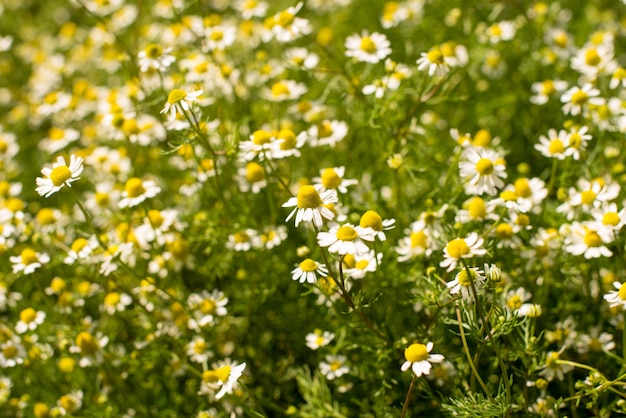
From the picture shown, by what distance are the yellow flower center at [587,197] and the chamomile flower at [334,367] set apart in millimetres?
1155

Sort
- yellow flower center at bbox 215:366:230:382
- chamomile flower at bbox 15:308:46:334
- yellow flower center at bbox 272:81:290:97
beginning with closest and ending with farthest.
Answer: yellow flower center at bbox 215:366:230:382, chamomile flower at bbox 15:308:46:334, yellow flower center at bbox 272:81:290:97

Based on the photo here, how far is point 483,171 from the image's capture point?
8.55 ft

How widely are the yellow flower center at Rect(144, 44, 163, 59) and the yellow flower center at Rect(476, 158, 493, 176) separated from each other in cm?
148

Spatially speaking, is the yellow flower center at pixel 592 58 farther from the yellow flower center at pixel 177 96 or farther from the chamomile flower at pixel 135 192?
the chamomile flower at pixel 135 192

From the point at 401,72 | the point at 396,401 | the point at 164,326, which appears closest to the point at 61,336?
the point at 164,326

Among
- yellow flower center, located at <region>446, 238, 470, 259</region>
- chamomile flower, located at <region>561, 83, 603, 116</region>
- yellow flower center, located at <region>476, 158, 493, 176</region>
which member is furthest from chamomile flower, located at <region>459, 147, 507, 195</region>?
chamomile flower, located at <region>561, 83, 603, 116</region>

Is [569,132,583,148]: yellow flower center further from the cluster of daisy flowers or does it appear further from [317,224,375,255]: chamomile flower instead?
[317,224,375,255]: chamomile flower

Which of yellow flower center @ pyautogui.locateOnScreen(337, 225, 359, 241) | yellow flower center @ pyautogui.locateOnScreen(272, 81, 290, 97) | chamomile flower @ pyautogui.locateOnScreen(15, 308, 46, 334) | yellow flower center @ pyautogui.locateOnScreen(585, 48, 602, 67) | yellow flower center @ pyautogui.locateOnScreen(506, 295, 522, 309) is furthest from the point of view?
yellow flower center @ pyautogui.locateOnScreen(272, 81, 290, 97)

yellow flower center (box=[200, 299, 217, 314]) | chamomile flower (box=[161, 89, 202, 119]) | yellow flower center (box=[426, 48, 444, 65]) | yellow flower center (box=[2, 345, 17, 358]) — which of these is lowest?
yellow flower center (box=[2, 345, 17, 358])

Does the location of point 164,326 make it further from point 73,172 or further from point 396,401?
point 396,401

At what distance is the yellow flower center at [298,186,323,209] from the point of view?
2.26 m

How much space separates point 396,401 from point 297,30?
1.73m

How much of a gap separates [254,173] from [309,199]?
832mm

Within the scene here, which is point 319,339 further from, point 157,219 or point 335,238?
point 157,219
